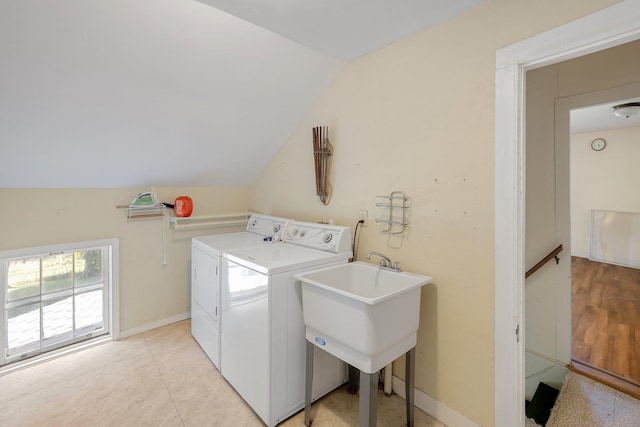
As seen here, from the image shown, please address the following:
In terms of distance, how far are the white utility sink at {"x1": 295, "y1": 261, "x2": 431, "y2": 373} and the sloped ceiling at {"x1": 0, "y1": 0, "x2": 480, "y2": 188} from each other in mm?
1459

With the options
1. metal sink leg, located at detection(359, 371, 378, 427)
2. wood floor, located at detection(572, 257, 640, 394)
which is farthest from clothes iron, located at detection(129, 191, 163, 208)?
wood floor, located at detection(572, 257, 640, 394)

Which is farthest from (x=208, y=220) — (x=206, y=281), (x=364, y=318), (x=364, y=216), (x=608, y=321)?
(x=608, y=321)

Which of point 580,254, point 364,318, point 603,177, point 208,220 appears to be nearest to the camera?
point 364,318

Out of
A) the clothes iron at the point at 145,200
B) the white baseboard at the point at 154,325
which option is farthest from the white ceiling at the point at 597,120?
the white baseboard at the point at 154,325

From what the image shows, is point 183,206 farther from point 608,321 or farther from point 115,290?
point 608,321

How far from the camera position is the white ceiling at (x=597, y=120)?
11.5 feet

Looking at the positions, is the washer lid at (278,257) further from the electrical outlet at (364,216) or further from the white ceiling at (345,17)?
the white ceiling at (345,17)

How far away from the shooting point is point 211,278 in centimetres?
217

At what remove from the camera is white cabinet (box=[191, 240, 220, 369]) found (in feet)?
6.96

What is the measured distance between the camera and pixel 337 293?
1.38 metres

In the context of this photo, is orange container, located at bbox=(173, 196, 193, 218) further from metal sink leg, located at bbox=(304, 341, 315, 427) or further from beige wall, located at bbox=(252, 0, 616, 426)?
metal sink leg, located at bbox=(304, 341, 315, 427)

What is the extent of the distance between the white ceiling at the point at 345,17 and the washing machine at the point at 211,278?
1.41 m

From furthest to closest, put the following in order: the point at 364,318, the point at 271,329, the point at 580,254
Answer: the point at 580,254, the point at 271,329, the point at 364,318

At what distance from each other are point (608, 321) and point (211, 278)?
151 inches
